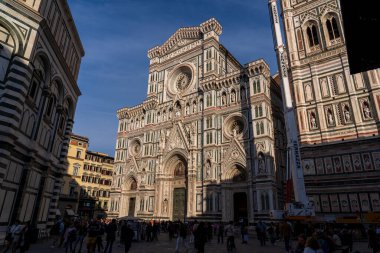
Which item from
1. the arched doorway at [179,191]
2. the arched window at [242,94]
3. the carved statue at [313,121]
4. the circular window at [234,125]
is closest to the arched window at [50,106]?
the arched doorway at [179,191]

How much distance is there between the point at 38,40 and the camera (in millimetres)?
14711

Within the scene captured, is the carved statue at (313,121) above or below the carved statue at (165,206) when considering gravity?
above

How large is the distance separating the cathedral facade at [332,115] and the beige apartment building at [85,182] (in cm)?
3932

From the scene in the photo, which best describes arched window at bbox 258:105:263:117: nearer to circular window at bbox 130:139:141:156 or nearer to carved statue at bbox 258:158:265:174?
carved statue at bbox 258:158:265:174

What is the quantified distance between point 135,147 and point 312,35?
28.9 meters

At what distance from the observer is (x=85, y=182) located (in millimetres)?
49531

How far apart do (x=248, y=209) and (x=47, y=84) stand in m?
21.1

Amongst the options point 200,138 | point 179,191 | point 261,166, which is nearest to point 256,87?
point 261,166

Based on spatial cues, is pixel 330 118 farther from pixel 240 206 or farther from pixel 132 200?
pixel 132 200

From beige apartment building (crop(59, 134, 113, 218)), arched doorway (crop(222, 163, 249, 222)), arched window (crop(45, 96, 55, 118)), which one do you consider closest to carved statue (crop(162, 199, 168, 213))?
arched doorway (crop(222, 163, 249, 222))

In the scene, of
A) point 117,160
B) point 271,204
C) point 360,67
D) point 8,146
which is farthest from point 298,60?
point 117,160

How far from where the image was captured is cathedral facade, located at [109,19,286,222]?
2672 cm

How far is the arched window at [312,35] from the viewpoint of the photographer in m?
27.1

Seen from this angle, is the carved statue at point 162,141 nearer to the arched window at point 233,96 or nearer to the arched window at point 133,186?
the arched window at point 133,186
